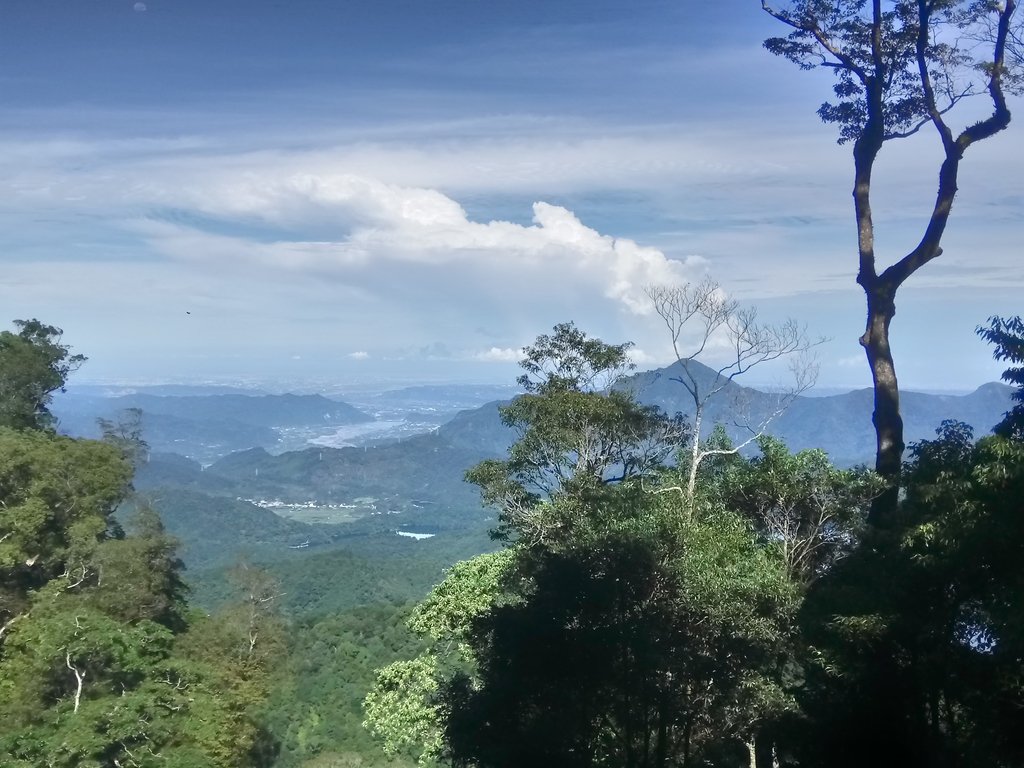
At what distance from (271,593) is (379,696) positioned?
583 centimetres

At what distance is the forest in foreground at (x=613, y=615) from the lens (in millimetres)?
6250

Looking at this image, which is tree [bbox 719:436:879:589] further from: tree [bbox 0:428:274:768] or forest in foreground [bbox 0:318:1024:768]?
tree [bbox 0:428:274:768]

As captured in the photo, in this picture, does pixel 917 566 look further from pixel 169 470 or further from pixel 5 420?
pixel 169 470

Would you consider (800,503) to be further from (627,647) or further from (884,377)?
(627,647)

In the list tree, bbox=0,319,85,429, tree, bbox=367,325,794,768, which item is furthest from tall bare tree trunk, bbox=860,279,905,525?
tree, bbox=0,319,85,429

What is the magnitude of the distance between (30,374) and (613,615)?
69.9 ft

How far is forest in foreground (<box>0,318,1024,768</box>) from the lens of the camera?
20.5 ft

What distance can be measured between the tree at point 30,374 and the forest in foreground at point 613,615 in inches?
131

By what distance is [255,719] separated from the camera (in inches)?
650

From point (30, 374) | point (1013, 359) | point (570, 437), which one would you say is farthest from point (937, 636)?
point (30, 374)

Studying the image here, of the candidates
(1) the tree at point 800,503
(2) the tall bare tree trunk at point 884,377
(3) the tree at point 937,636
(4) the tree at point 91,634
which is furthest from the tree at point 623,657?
(4) the tree at point 91,634

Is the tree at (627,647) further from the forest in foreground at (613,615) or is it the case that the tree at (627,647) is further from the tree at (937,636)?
the tree at (937,636)

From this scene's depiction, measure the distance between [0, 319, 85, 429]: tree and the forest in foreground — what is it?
3.33 m

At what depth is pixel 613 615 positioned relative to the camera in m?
7.39
